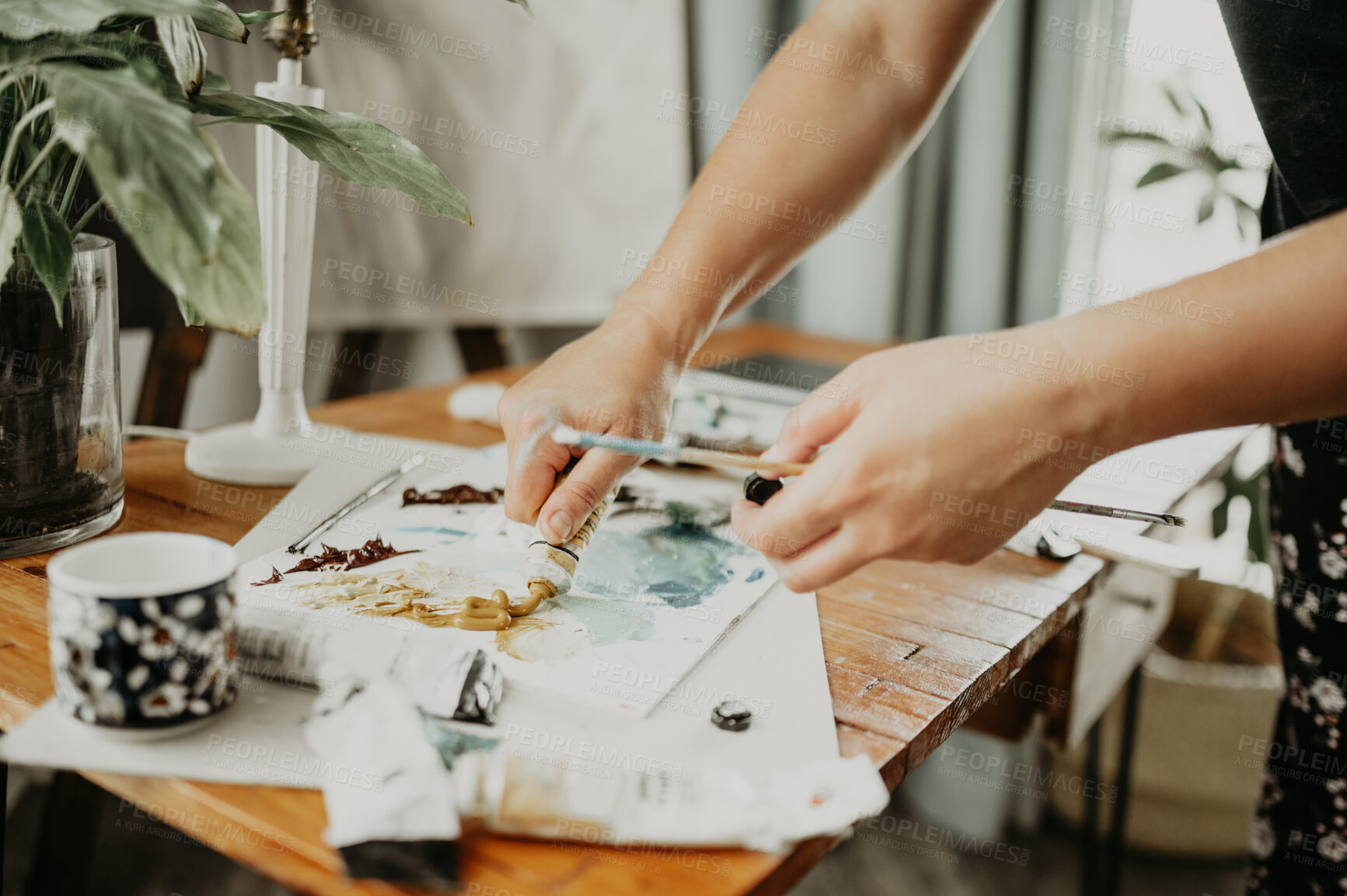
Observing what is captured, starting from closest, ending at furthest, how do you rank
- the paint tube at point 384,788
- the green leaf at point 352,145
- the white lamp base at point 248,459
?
the paint tube at point 384,788 < the green leaf at point 352,145 < the white lamp base at point 248,459

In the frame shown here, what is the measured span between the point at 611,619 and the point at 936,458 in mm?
242

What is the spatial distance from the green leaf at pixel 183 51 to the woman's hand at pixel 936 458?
42 centimetres

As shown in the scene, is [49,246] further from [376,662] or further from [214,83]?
[376,662]

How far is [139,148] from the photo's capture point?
1.46 ft

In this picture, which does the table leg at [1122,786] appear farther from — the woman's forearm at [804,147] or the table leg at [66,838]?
the table leg at [66,838]

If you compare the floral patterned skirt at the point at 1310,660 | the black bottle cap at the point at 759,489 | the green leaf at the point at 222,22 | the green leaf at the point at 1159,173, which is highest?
the green leaf at the point at 222,22

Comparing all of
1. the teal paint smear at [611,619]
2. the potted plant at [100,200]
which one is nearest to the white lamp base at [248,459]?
the potted plant at [100,200]

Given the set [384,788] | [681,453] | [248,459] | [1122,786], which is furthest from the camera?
[1122,786]

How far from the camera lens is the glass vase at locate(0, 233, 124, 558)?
62 centimetres

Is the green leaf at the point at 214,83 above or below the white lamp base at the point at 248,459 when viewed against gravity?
above

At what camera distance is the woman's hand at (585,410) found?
0.68m

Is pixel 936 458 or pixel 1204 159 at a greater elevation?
pixel 1204 159

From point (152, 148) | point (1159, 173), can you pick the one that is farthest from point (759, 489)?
point (1159, 173)

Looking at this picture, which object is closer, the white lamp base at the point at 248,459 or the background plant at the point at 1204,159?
the white lamp base at the point at 248,459
